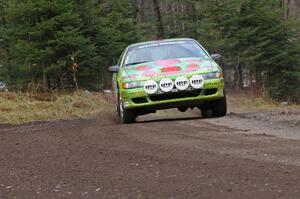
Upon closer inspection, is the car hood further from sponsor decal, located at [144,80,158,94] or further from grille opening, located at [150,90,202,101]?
grille opening, located at [150,90,202,101]

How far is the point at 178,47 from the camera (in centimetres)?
1162

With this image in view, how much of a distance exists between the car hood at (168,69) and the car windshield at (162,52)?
1.55ft

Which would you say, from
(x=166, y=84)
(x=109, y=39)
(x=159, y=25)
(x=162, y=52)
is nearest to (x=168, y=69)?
(x=166, y=84)

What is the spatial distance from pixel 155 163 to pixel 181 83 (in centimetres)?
444

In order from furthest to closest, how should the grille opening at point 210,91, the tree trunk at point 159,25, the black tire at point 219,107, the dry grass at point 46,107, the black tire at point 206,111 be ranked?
the tree trunk at point 159,25
the dry grass at point 46,107
the black tire at point 206,111
the black tire at point 219,107
the grille opening at point 210,91

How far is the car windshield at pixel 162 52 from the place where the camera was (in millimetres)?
11305

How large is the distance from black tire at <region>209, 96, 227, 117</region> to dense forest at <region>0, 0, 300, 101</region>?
25.8 ft

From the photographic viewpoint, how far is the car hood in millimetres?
10188

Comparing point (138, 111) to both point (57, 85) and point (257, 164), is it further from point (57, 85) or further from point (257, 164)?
point (57, 85)

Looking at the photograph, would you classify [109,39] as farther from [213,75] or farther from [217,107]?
[213,75]

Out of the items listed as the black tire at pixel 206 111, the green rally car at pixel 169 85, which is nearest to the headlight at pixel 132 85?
the green rally car at pixel 169 85

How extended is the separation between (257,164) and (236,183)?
780 millimetres

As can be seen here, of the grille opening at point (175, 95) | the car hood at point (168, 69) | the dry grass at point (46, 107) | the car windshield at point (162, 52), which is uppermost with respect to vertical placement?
the car windshield at point (162, 52)

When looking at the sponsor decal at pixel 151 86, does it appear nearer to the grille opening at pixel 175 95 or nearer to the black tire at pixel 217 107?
the grille opening at pixel 175 95
